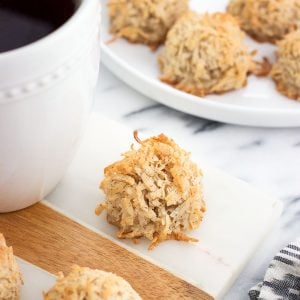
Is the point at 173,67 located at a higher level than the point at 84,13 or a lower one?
lower

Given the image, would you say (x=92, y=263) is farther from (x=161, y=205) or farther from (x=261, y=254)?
(x=261, y=254)

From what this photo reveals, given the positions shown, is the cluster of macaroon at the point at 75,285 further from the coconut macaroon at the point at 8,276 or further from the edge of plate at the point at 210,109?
the edge of plate at the point at 210,109

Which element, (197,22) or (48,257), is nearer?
(48,257)

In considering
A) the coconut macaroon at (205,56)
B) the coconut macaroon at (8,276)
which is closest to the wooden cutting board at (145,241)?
the coconut macaroon at (8,276)

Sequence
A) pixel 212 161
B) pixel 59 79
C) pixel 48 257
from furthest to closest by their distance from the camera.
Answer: pixel 212 161 → pixel 48 257 → pixel 59 79

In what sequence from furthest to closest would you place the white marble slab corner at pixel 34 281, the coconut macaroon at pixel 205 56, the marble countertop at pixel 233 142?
the coconut macaroon at pixel 205 56, the marble countertop at pixel 233 142, the white marble slab corner at pixel 34 281

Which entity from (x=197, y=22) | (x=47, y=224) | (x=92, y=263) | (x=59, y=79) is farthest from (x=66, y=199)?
(x=197, y=22)

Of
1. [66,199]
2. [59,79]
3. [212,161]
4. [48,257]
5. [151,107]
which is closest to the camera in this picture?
[59,79]
